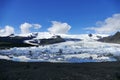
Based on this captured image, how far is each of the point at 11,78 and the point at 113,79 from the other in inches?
325

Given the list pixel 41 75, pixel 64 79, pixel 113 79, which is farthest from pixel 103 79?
pixel 41 75

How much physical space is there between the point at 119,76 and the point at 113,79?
1.17 metres

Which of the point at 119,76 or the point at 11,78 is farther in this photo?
the point at 119,76

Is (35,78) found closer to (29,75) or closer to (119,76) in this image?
(29,75)

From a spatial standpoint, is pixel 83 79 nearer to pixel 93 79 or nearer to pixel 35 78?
pixel 93 79

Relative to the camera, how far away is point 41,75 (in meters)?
25.8

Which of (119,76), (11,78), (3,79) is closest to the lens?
(3,79)

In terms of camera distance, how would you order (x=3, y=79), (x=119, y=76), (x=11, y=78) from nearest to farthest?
(x=3, y=79)
(x=11, y=78)
(x=119, y=76)

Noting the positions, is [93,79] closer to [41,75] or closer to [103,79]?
[103,79]

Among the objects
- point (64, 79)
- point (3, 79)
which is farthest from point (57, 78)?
point (3, 79)

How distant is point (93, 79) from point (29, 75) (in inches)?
218

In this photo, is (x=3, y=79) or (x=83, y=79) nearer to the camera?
(x=3, y=79)

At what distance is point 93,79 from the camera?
2422 centimetres

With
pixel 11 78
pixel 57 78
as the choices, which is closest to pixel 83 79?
pixel 57 78
